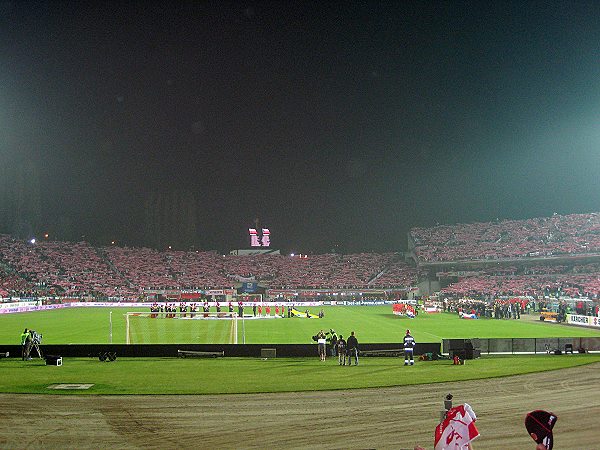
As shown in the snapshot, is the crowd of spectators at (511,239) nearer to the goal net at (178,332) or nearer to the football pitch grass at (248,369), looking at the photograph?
the football pitch grass at (248,369)

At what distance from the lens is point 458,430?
4371 millimetres

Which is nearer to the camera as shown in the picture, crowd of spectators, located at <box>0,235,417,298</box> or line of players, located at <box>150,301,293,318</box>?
line of players, located at <box>150,301,293,318</box>

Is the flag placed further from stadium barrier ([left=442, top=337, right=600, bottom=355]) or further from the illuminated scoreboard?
the illuminated scoreboard

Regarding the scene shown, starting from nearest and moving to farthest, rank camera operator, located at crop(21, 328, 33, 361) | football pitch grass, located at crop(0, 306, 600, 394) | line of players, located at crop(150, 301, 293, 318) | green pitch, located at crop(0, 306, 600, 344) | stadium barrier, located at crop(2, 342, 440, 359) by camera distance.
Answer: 1. football pitch grass, located at crop(0, 306, 600, 394)
2. camera operator, located at crop(21, 328, 33, 361)
3. stadium barrier, located at crop(2, 342, 440, 359)
4. green pitch, located at crop(0, 306, 600, 344)
5. line of players, located at crop(150, 301, 293, 318)

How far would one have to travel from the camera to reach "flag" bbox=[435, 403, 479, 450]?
4316 mm

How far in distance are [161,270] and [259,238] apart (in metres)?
32.0

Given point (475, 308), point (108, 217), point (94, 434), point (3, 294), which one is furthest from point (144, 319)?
point (108, 217)

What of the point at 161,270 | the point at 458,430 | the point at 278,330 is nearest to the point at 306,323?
the point at 278,330

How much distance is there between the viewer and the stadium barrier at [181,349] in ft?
94.8

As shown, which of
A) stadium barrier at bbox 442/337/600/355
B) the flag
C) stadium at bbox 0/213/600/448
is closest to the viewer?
the flag

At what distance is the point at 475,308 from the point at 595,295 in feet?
60.3

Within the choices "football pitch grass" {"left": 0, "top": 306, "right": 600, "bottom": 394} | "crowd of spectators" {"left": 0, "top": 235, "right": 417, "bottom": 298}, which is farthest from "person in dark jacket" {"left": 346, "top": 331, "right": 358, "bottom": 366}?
"crowd of spectators" {"left": 0, "top": 235, "right": 417, "bottom": 298}

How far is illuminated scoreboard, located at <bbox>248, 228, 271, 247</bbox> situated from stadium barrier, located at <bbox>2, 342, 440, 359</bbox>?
330 ft

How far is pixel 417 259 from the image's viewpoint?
10356cm
